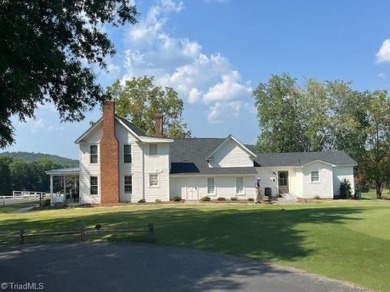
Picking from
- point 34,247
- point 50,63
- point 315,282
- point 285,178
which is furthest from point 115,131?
point 315,282

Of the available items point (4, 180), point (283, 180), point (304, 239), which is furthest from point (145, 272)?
point (4, 180)

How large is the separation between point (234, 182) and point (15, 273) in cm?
3195

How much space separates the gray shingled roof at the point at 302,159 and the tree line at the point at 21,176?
8635 cm

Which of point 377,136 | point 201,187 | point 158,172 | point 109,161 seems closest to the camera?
point 109,161

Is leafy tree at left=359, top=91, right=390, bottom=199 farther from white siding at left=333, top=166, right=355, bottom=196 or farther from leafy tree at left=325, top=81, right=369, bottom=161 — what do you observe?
white siding at left=333, top=166, right=355, bottom=196

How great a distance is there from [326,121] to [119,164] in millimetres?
31820

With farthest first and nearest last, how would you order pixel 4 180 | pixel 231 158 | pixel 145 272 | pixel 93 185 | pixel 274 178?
pixel 4 180 → pixel 274 178 → pixel 231 158 → pixel 93 185 → pixel 145 272

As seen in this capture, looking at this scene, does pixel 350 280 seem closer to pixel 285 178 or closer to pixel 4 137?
pixel 4 137

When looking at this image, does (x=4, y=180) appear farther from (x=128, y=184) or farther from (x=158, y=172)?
(x=158, y=172)

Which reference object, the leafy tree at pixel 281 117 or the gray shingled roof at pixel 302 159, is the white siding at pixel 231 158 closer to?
the gray shingled roof at pixel 302 159

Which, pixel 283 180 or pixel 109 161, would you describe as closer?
pixel 109 161

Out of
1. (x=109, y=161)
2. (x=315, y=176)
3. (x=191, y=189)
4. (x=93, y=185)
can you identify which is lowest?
(x=191, y=189)

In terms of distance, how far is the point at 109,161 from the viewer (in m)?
41.7

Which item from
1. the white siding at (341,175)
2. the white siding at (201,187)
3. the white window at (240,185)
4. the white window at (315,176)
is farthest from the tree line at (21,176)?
the white siding at (341,175)
